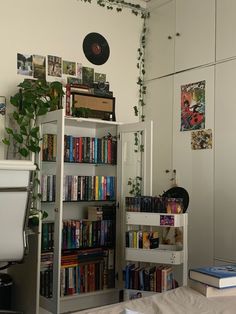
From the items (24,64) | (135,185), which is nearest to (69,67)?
(24,64)

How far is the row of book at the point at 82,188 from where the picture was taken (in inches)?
133

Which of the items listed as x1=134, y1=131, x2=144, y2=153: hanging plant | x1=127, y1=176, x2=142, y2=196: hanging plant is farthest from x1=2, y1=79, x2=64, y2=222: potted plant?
x1=127, y1=176, x2=142, y2=196: hanging plant

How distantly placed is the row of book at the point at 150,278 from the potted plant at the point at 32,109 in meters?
0.89

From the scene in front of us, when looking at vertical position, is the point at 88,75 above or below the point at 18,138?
above

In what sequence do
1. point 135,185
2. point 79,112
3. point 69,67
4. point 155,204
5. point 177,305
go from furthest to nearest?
point 69,67 < point 135,185 < point 79,112 < point 155,204 < point 177,305

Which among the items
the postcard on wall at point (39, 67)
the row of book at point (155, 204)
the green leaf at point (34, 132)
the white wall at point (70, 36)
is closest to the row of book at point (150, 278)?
the row of book at point (155, 204)

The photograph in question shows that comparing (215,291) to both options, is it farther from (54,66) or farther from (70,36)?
(70,36)

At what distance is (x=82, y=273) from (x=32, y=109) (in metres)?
1.54

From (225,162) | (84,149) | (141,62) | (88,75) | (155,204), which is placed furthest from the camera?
(141,62)

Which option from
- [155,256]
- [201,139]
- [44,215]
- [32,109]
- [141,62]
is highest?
[141,62]

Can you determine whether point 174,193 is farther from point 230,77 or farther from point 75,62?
point 75,62

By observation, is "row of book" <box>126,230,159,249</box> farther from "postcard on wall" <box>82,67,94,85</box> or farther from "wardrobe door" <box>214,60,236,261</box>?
"postcard on wall" <box>82,67,94,85</box>

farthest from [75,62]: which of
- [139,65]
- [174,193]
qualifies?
[174,193]

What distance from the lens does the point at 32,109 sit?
10.9 ft
